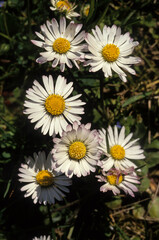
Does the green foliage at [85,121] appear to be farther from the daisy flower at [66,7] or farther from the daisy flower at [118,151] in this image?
the daisy flower at [118,151]

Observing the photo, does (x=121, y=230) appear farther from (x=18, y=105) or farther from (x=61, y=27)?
(x=61, y=27)

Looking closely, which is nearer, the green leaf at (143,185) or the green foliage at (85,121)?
the green foliage at (85,121)

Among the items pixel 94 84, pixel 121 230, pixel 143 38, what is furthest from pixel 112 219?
pixel 143 38

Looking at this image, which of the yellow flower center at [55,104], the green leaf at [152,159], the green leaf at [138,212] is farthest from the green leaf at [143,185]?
the yellow flower center at [55,104]

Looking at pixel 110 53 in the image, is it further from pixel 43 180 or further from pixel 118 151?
pixel 43 180

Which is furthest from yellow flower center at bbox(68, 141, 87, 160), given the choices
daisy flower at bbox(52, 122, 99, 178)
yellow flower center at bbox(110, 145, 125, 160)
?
yellow flower center at bbox(110, 145, 125, 160)

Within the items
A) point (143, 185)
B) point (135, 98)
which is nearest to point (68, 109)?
point (135, 98)
